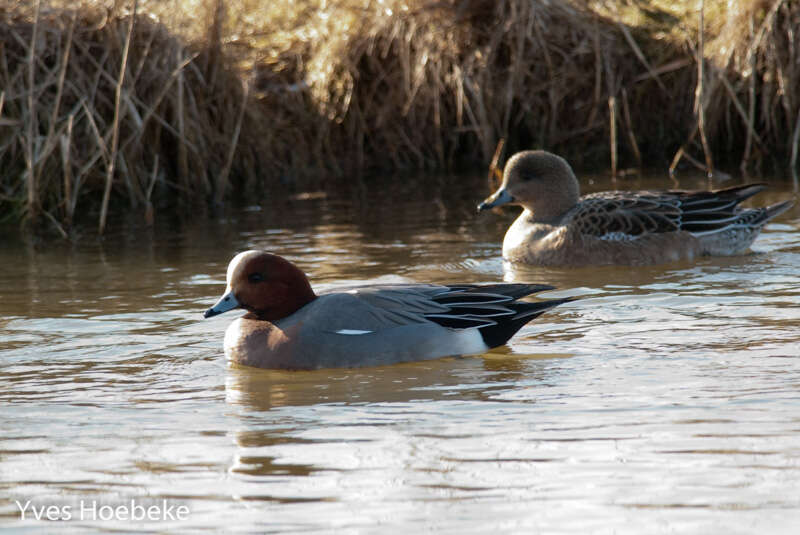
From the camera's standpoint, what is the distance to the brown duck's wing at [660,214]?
319 inches

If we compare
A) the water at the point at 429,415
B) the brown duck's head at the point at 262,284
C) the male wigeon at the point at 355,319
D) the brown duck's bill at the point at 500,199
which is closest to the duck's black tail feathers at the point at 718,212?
the water at the point at 429,415

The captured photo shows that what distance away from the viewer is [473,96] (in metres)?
12.3

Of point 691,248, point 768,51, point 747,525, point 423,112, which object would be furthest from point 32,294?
point 768,51

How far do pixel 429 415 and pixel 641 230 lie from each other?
3790 millimetres

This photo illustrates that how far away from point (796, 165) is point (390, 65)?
165 inches

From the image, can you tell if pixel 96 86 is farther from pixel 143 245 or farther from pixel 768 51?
pixel 768 51

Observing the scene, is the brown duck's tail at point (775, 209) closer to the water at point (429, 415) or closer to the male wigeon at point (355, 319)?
the water at point (429, 415)

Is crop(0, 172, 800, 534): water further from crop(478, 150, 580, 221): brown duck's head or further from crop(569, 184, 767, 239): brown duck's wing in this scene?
crop(478, 150, 580, 221): brown duck's head

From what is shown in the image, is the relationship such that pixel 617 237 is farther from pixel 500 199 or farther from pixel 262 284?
pixel 262 284

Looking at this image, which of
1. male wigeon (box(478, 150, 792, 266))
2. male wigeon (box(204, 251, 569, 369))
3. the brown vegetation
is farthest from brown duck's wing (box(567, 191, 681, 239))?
the brown vegetation

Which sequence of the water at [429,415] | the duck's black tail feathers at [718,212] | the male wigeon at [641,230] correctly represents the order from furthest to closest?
the duck's black tail feathers at [718,212] < the male wigeon at [641,230] < the water at [429,415]

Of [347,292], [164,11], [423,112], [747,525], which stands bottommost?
[747,525]

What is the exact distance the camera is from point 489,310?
567cm

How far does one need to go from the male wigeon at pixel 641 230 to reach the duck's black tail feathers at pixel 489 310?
234 cm
